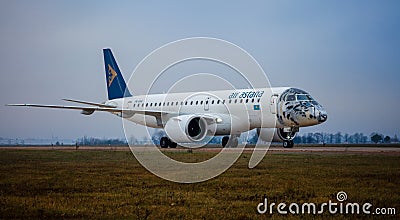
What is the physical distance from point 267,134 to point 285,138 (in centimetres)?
119

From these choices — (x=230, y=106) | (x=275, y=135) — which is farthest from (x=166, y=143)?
(x=275, y=135)

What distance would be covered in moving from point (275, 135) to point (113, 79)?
18.9 meters

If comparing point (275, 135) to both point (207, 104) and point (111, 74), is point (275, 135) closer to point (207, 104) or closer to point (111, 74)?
point (207, 104)

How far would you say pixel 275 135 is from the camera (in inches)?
1459

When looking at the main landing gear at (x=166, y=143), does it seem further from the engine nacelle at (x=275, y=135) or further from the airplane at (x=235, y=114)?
the engine nacelle at (x=275, y=135)

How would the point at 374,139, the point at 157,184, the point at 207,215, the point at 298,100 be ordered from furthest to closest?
the point at 374,139
the point at 298,100
the point at 157,184
the point at 207,215

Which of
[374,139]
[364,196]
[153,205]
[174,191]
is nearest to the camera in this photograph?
[153,205]

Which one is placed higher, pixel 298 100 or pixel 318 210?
pixel 298 100

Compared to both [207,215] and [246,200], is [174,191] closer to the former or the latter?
[246,200]

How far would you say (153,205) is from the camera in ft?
38.3

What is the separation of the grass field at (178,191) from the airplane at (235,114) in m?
13.5

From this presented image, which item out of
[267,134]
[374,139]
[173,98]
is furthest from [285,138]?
[374,139]

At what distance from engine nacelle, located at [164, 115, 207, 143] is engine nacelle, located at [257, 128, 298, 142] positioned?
3926mm

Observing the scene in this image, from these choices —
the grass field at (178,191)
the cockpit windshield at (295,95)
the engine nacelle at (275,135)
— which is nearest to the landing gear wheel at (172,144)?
the engine nacelle at (275,135)
